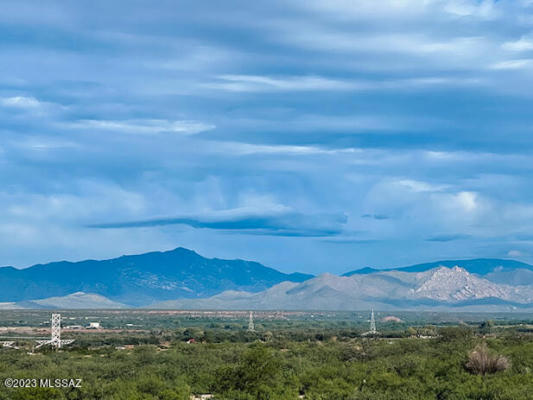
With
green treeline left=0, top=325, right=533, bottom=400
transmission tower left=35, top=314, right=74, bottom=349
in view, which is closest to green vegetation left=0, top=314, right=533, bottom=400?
green treeline left=0, top=325, right=533, bottom=400

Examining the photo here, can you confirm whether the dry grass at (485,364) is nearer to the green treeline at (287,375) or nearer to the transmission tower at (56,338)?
the green treeline at (287,375)

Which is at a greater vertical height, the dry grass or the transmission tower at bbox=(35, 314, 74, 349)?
the transmission tower at bbox=(35, 314, 74, 349)

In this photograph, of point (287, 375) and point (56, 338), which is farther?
point (56, 338)

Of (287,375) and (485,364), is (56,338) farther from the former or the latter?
(485,364)

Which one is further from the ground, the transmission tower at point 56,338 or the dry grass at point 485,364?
the transmission tower at point 56,338

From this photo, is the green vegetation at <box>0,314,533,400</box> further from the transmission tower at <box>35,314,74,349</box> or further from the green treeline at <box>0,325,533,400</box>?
the transmission tower at <box>35,314,74,349</box>

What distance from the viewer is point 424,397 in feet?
178

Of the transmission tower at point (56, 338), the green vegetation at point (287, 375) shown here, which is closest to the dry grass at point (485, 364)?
the green vegetation at point (287, 375)

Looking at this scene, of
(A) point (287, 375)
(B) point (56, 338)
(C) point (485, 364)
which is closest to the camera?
(C) point (485, 364)

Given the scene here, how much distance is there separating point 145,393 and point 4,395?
8761 millimetres

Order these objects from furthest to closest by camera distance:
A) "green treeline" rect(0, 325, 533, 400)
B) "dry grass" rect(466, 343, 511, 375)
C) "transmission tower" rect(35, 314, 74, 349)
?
"transmission tower" rect(35, 314, 74, 349) → "dry grass" rect(466, 343, 511, 375) → "green treeline" rect(0, 325, 533, 400)

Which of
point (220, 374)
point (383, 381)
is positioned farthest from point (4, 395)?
point (383, 381)

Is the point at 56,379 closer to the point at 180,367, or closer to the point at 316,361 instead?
the point at 180,367

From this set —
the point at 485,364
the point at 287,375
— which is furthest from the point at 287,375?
the point at 485,364
